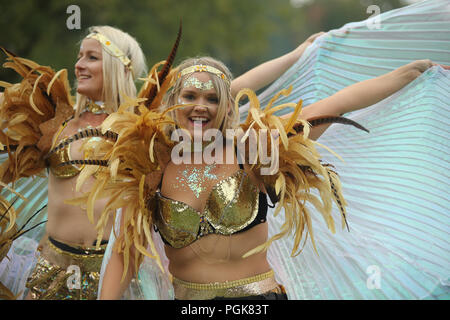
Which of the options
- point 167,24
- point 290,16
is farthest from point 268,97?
point 290,16

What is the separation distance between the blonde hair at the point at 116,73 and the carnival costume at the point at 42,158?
0.12 feet

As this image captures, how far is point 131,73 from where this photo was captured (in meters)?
3.34

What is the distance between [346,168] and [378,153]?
0.18 m

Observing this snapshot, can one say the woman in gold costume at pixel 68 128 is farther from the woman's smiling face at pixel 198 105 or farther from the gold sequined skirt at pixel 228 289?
the gold sequined skirt at pixel 228 289

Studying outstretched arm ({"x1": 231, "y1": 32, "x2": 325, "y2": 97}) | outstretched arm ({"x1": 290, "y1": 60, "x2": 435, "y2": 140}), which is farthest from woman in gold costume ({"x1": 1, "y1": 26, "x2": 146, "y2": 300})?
outstretched arm ({"x1": 290, "y1": 60, "x2": 435, "y2": 140})

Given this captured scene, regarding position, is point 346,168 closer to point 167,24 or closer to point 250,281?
point 250,281

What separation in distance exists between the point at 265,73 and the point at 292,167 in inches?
41.5

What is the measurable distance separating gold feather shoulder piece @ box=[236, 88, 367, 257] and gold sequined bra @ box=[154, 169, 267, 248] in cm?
9

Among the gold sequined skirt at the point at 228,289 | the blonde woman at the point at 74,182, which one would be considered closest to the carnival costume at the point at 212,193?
the gold sequined skirt at the point at 228,289

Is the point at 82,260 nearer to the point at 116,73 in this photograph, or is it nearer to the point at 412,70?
the point at 116,73

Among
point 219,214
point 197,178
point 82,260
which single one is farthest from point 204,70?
point 82,260

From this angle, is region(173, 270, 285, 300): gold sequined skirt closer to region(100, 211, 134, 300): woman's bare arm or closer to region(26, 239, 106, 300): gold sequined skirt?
region(100, 211, 134, 300): woman's bare arm

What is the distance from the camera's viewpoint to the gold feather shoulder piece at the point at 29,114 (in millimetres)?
3146

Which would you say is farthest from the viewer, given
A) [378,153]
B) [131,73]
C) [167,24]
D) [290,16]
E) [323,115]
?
[290,16]
